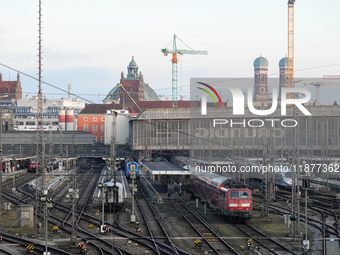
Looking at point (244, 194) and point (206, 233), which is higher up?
point (244, 194)

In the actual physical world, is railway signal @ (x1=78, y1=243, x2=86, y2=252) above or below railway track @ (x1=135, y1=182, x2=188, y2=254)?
above

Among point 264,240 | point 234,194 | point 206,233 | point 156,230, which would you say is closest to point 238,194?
point 234,194

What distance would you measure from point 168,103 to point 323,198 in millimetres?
141259

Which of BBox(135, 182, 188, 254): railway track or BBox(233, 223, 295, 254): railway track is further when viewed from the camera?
BBox(233, 223, 295, 254): railway track

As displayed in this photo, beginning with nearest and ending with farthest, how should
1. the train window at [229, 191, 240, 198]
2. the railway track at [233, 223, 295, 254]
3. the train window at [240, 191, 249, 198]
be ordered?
the railway track at [233, 223, 295, 254]
the train window at [229, 191, 240, 198]
the train window at [240, 191, 249, 198]

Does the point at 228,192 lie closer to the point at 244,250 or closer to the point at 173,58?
the point at 244,250

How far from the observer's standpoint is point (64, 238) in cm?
3328

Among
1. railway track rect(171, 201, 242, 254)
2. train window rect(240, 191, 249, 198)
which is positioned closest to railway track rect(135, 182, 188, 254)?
railway track rect(171, 201, 242, 254)

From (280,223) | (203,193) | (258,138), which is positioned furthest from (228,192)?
(258,138)

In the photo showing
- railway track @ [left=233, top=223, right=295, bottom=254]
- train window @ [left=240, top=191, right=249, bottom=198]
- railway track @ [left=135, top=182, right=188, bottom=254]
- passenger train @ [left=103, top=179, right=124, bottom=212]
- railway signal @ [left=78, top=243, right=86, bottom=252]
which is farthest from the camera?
passenger train @ [left=103, top=179, right=124, bottom=212]

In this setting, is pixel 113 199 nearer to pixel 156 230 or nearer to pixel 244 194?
pixel 156 230

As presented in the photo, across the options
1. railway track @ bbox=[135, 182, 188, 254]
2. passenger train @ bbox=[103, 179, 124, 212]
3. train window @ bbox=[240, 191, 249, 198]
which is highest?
train window @ bbox=[240, 191, 249, 198]

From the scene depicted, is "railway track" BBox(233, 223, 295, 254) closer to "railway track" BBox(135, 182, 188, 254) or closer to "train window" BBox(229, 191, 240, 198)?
"train window" BBox(229, 191, 240, 198)

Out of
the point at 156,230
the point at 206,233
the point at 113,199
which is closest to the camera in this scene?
the point at 206,233
